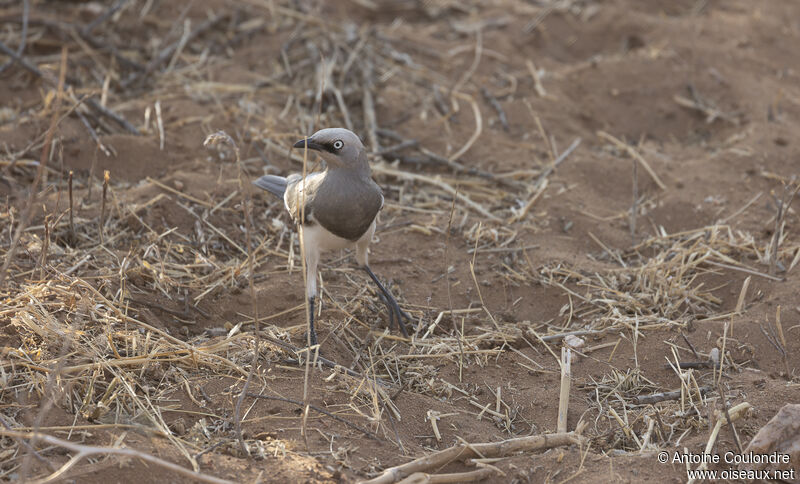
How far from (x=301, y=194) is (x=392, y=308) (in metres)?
0.77

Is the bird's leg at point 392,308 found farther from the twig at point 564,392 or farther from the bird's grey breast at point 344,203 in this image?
the twig at point 564,392

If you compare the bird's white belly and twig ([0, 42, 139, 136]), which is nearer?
the bird's white belly

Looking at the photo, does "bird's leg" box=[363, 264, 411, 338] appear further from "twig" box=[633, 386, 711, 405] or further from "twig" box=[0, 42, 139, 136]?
"twig" box=[0, 42, 139, 136]

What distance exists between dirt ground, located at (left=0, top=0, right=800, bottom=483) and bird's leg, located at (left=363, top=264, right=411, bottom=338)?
0.32ft

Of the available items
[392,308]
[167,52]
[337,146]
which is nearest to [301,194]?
[337,146]

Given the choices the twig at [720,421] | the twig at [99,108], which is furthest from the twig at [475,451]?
the twig at [99,108]

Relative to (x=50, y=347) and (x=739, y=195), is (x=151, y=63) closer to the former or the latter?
(x=50, y=347)

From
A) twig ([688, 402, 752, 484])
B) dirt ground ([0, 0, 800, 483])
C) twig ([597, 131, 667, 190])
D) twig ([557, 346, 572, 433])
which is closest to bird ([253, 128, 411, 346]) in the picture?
dirt ground ([0, 0, 800, 483])

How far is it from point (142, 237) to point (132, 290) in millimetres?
632

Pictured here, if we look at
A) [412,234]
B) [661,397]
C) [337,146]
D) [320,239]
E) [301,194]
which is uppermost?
[337,146]

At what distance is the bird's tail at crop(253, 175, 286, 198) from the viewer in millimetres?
4418

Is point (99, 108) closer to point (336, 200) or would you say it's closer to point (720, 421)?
point (336, 200)

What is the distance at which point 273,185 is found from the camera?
14.6 ft

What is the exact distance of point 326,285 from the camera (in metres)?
4.42
